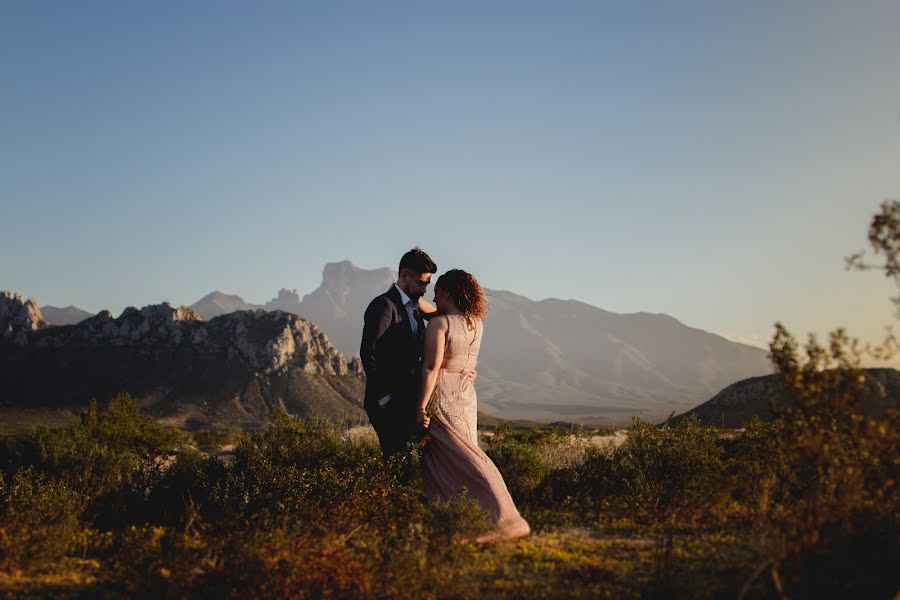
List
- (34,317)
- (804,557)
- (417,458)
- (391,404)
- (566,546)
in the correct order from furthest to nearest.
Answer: (34,317), (417,458), (391,404), (566,546), (804,557)

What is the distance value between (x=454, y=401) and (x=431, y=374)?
0.49 meters

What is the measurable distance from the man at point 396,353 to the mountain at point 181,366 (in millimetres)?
59616

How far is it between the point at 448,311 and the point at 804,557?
4046mm

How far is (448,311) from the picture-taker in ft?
23.3

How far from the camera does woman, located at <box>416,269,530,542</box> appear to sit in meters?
6.72

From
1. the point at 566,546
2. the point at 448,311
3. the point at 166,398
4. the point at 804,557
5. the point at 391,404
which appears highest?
the point at 448,311

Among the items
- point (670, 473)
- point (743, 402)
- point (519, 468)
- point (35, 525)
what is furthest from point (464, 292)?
point (743, 402)

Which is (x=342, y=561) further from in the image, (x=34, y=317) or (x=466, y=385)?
(x=34, y=317)

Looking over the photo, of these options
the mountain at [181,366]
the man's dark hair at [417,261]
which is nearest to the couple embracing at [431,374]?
the man's dark hair at [417,261]

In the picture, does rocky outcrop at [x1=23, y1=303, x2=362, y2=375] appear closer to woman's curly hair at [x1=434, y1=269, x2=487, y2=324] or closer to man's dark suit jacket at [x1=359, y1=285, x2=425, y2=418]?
man's dark suit jacket at [x1=359, y1=285, x2=425, y2=418]

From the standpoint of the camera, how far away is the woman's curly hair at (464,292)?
7.04m

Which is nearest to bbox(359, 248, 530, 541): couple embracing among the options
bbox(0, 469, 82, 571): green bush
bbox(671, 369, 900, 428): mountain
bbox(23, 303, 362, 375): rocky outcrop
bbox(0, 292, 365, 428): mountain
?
bbox(0, 469, 82, 571): green bush

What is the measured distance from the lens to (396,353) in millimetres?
7113

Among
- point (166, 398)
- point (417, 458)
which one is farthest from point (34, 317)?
point (417, 458)
